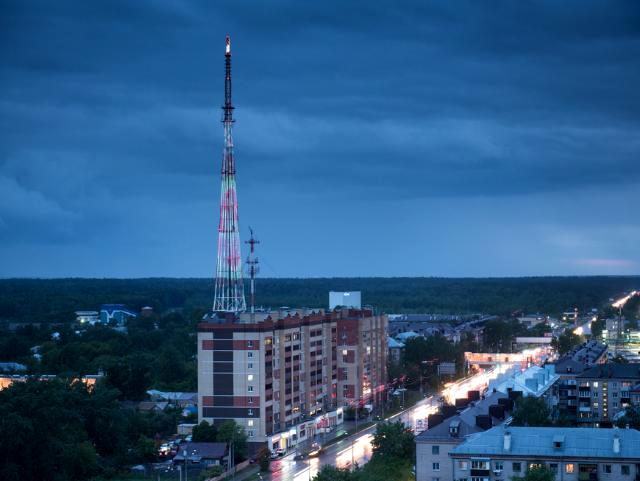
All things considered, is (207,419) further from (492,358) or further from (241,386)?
(492,358)

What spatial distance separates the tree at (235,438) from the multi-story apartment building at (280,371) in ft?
7.27

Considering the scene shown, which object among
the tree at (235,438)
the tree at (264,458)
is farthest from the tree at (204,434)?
the tree at (264,458)

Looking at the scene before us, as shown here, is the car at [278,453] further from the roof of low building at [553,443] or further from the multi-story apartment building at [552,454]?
the roof of low building at [553,443]

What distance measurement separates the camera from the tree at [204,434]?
52719 millimetres

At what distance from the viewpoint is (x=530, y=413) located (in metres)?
45.1

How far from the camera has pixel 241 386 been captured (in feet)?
183

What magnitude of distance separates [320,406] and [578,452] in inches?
1160

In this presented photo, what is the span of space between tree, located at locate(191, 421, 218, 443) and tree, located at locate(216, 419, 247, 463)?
295 millimetres

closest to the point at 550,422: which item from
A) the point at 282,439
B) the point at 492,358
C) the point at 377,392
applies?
the point at 282,439

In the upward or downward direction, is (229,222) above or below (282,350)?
above

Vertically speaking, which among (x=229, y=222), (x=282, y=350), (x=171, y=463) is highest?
(x=229, y=222)

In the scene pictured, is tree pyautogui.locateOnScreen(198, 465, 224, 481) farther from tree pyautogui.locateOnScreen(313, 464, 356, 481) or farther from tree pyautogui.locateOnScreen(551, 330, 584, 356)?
tree pyautogui.locateOnScreen(551, 330, 584, 356)

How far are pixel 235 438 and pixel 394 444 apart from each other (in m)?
11.2

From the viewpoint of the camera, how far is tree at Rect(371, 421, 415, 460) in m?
43.4
